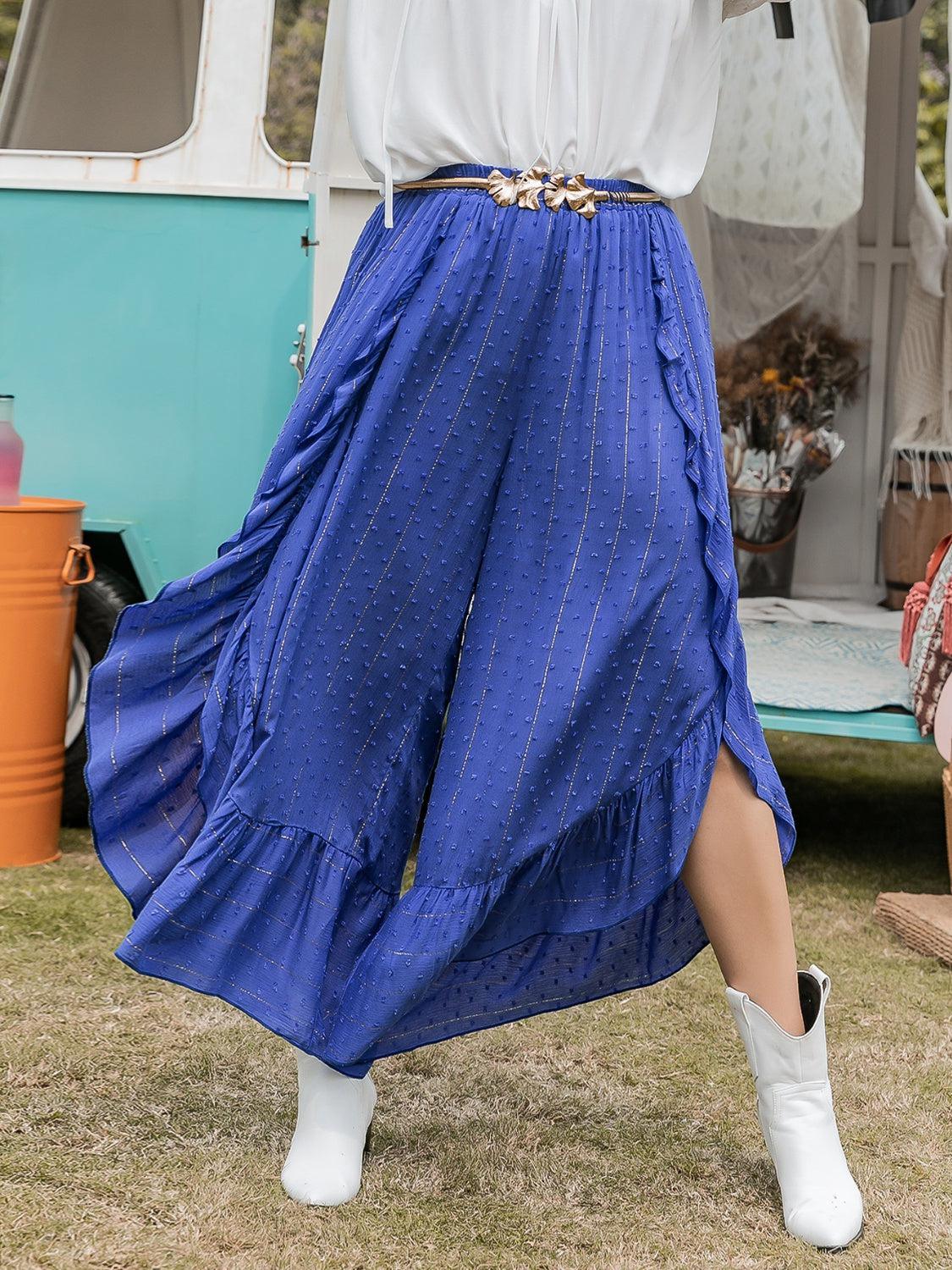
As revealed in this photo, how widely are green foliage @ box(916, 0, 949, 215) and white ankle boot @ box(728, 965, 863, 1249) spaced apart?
349 centimetres

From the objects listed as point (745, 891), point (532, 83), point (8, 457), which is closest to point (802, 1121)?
point (745, 891)

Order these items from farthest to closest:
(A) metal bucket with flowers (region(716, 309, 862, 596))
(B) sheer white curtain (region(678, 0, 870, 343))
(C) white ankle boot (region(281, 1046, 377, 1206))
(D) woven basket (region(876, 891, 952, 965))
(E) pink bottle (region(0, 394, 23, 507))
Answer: (A) metal bucket with flowers (region(716, 309, 862, 596)) → (B) sheer white curtain (region(678, 0, 870, 343)) → (E) pink bottle (region(0, 394, 23, 507)) → (D) woven basket (region(876, 891, 952, 965)) → (C) white ankle boot (region(281, 1046, 377, 1206))

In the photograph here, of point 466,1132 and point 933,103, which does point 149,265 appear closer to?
point 466,1132

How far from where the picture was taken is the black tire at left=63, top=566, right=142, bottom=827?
3.44 meters

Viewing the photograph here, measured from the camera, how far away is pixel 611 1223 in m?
1.73

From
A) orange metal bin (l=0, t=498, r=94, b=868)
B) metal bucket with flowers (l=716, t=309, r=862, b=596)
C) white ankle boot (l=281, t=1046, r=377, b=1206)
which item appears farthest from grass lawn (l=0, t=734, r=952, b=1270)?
metal bucket with flowers (l=716, t=309, r=862, b=596)

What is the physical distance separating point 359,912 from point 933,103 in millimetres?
3911

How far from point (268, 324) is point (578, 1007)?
1.61 m

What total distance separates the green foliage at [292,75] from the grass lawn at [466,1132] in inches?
66.9

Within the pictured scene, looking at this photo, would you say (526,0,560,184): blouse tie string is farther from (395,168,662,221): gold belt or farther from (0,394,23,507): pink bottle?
(0,394,23,507): pink bottle

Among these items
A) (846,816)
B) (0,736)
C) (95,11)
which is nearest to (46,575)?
(0,736)

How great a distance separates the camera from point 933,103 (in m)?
4.69

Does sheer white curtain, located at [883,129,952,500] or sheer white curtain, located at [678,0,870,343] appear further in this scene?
sheer white curtain, located at [883,129,952,500]

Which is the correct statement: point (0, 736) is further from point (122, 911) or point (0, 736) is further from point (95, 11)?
point (95, 11)
